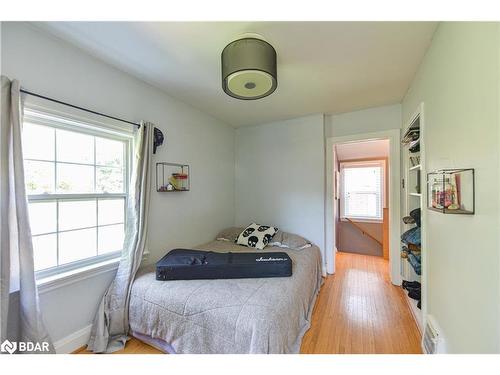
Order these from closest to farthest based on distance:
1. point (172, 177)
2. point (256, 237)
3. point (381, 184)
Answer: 1. point (172, 177)
2. point (256, 237)
3. point (381, 184)

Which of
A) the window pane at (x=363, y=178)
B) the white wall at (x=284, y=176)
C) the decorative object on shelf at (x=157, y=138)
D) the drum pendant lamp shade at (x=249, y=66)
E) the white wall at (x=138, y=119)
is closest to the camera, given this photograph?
the drum pendant lamp shade at (x=249, y=66)

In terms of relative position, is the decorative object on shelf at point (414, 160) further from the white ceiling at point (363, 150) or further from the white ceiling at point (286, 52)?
the white ceiling at point (363, 150)

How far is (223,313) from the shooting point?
1.41m

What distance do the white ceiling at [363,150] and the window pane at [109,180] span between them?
3.50 m

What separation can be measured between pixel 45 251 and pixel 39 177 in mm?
535

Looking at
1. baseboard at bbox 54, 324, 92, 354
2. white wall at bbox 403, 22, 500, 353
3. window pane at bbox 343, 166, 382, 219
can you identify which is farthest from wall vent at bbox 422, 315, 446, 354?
window pane at bbox 343, 166, 382, 219

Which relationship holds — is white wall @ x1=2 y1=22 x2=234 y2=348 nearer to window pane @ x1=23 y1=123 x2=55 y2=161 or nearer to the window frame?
window pane @ x1=23 y1=123 x2=55 y2=161

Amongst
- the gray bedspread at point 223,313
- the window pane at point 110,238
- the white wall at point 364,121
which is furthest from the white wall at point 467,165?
the window pane at point 110,238

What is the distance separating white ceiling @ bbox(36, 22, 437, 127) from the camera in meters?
1.44

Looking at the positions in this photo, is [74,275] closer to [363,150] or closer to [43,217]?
[43,217]

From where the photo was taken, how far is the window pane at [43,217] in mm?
1485

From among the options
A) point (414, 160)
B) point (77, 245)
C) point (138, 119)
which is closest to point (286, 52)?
point (138, 119)

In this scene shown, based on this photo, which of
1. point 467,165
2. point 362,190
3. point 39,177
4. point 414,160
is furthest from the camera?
point 362,190
